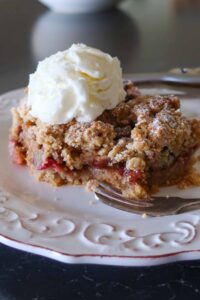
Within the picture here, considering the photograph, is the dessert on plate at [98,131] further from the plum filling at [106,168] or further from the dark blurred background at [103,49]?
the dark blurred background at [103,49]

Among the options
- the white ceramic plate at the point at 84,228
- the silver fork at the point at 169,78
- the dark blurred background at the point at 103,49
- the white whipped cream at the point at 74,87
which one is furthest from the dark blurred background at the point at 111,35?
the white ceramic plate at the point at 84,228

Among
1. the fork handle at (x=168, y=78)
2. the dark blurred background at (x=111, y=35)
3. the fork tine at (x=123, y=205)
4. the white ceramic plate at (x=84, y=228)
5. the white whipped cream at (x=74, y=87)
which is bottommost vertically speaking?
the white ceramic plate at (x=84, y=228)

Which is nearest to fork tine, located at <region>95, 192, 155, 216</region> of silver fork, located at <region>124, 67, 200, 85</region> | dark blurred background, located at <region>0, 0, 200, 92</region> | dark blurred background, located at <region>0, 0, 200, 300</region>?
dark blurred background, located at <region>0, 0, 200, 300</region>

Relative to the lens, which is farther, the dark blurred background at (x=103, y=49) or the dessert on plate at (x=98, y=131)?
the dessert on plate at (x=98, y=131)

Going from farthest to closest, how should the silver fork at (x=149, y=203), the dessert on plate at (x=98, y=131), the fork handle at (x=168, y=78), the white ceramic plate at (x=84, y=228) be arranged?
1. the fork handle at (x=168, y=78)
2. the dessert on plate at (x=98, y=131)
3. the silver fork at (x=149, y=203)
4. the white ceramic plate at (x=84, y=228)

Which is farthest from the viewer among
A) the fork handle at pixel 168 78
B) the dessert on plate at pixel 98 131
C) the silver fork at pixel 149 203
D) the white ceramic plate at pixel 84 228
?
→ the fork handle at pixel 168 78

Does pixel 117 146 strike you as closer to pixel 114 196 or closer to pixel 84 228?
pixel 114 196

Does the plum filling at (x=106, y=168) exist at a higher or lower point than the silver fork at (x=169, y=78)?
lower

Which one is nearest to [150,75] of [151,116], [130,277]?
[151,116]

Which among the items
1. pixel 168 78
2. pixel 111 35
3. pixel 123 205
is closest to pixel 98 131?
pixel 123 205
